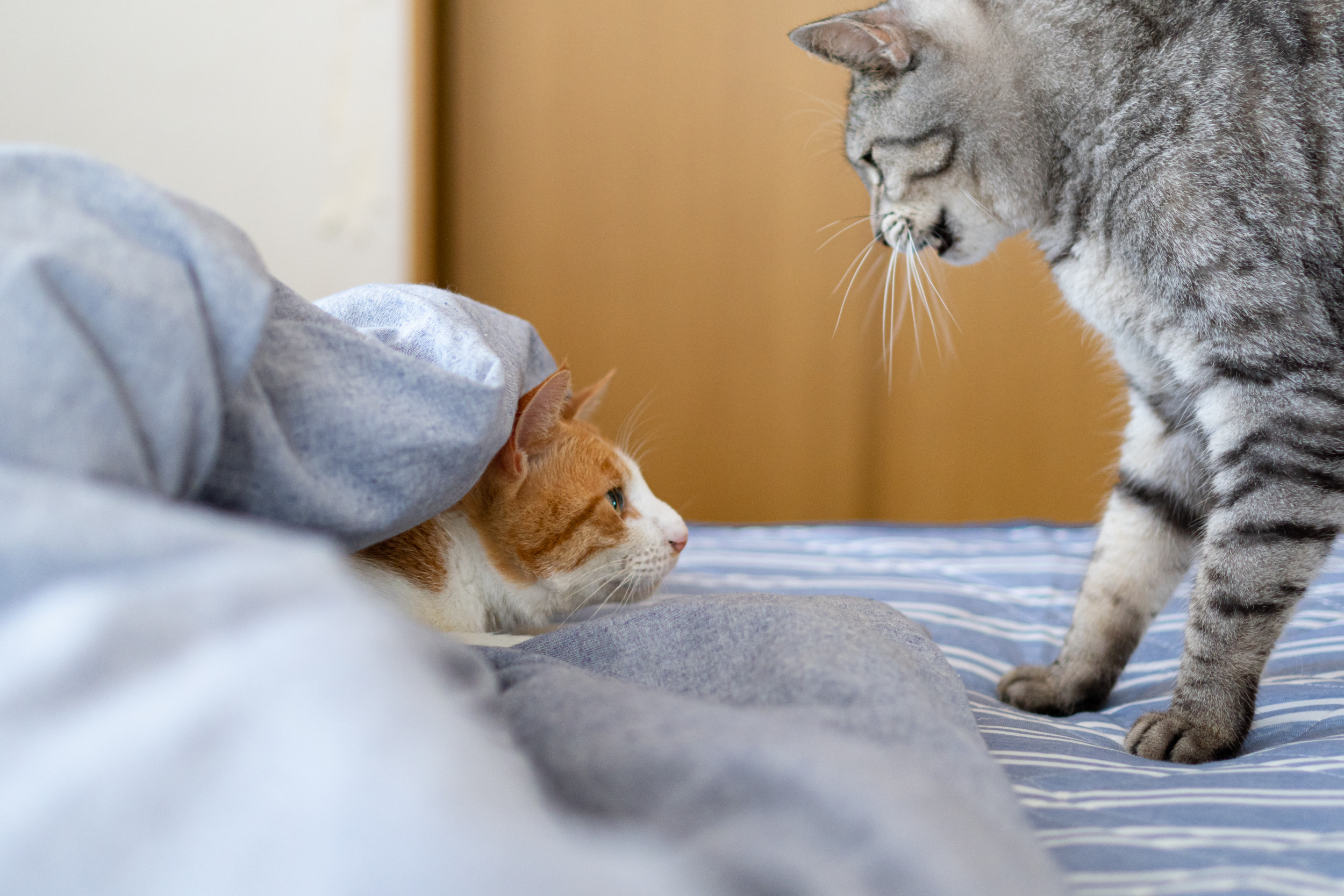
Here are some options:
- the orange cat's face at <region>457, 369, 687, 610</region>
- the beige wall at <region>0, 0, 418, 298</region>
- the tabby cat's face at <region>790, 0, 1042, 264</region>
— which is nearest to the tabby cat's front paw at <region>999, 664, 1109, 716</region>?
the orange cat's face at <region>457, 369, 687, 610</region>

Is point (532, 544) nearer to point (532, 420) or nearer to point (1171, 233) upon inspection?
point (532, 420)

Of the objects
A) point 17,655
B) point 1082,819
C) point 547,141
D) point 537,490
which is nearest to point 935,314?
point 547,141

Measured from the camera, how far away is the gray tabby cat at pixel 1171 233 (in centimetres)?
81

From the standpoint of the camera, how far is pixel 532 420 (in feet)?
2.72

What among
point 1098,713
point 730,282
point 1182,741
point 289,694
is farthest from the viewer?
point 730,282

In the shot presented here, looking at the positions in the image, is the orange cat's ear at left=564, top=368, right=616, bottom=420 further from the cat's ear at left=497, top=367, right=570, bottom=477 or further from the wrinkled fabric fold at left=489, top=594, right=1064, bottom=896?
the wrinkled fabric fold at left=489, top=594, right=1064, bottom=896

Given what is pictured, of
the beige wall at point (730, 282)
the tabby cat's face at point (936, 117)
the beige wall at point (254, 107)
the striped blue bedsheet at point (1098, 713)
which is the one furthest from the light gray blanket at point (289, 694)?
the beige wall at point (730, 282)

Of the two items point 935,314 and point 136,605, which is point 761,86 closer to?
point 935,314

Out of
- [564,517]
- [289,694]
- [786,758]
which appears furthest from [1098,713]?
[289,694]

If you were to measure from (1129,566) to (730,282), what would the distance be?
6.09 ft

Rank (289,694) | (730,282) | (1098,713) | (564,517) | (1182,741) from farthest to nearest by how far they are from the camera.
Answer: (730,282)
(1098,713)
(564,517)
(1182,741)
(289,694)

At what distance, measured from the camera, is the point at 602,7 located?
2.62m

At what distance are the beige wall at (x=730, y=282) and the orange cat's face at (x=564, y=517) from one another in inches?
73.2

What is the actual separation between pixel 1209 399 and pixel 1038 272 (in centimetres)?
181
